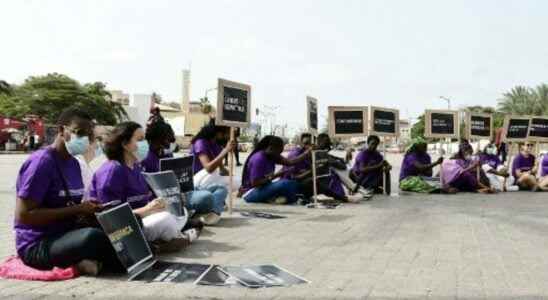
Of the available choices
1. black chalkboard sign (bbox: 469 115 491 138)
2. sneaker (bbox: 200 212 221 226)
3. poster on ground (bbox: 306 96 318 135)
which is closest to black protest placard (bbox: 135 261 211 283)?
sneaker (bbox: 200 212 221 226)

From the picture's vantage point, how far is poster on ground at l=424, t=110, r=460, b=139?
55.0ft

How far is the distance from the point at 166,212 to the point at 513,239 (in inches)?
166

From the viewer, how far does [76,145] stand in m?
5.27

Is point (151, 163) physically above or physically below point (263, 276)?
above

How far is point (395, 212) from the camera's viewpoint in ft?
36.2

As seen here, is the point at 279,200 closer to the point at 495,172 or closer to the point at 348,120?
the point at 348,120

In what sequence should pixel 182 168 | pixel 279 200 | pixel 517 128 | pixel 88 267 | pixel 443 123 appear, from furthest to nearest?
pixel 517 128 → pixel 443 123 → pixel 279 200 → pixel 182 168 → pixel 88 267

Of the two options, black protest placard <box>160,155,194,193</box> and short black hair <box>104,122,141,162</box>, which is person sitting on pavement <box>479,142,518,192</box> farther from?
short black hair <box>104,122,141,162</box>

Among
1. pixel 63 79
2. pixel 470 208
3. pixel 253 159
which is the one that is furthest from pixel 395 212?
pixel 63 79

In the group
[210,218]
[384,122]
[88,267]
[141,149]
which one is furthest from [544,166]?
[88,267]

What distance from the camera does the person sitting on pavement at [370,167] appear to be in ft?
47.3

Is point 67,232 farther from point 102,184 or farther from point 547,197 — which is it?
point 547,197

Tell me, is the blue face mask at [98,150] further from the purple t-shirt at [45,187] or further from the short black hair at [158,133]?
the short black hair at [158,133]

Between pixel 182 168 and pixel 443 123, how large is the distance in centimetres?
1044
